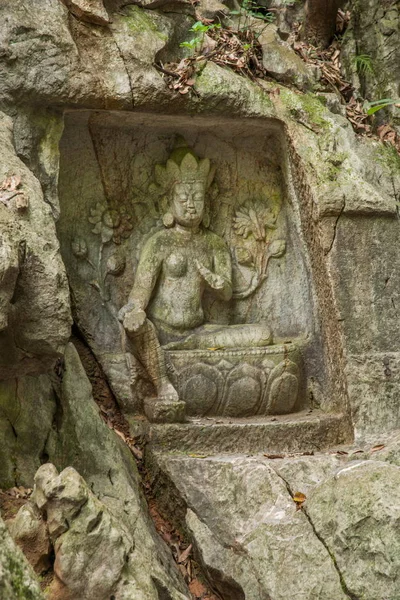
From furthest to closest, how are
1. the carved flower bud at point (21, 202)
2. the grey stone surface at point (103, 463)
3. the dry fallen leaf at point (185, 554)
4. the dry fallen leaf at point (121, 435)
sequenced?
the dry fallen leaf at point (121, 435) → the dry fallen leaf at point (185, 554) → the grey stone surface at point (103, 463) → the carved flower bud at point (21, 202)

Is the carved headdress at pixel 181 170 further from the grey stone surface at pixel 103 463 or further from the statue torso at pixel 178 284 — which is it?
the grey stone surface at pixel 103 463

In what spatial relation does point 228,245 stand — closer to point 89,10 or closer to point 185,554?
point 89,10

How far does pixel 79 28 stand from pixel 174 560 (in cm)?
373

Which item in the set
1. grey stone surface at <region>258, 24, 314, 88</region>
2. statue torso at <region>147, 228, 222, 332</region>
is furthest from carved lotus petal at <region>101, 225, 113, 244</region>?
grey stone surface at <region>258, 24, 314, 88</region>

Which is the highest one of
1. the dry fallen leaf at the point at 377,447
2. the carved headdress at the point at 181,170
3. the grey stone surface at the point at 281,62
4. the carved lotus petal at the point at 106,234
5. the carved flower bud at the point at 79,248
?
the grey stone surface at the point at 281,62

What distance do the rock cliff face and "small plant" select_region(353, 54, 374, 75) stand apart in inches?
44.7

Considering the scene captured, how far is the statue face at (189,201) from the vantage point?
23.0 feet

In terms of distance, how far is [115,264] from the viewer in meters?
7.03

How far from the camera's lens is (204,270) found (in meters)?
7.00

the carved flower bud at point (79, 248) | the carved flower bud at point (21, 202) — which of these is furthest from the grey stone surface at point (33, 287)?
the carved flower bud at point (79, 248)

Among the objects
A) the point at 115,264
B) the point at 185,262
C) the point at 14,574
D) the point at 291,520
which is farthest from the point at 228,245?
the point at 14,574

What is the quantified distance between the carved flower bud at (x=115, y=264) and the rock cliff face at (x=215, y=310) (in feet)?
0.06

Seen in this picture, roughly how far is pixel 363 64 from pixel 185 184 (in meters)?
2.36

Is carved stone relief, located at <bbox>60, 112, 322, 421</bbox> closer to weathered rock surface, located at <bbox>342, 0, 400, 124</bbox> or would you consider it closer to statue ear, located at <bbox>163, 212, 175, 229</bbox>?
statue ear, located at <bbox>163, 212, 175, 229</bbox>
